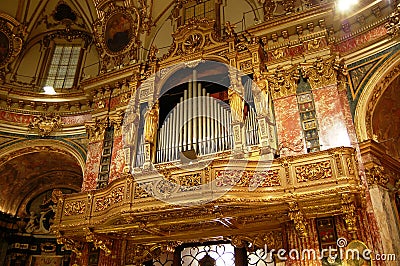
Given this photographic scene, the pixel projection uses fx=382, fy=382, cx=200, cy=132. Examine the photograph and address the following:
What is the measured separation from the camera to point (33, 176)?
1369 centimetres

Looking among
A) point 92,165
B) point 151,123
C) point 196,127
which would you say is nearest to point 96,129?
point 92,165

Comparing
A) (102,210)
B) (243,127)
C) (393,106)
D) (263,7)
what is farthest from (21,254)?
(393,106)

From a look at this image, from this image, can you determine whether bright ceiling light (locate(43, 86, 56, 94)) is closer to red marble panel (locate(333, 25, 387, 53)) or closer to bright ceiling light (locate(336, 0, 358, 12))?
red marble panel (locate(333, 25, 387, 53))

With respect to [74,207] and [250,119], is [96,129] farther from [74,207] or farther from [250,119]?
[250,119]

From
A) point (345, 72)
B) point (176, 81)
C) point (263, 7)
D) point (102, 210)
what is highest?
point (263, 7)

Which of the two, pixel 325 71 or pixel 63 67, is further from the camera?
pixel 63 67

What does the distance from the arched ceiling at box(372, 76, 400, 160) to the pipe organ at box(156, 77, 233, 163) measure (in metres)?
3.53

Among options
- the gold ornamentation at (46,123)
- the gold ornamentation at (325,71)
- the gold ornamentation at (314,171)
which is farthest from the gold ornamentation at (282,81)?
the gold ornamentation at (46,123)

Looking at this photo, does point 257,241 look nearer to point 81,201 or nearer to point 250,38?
point 81,201

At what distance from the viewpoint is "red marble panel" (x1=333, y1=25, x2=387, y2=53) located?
925 cm

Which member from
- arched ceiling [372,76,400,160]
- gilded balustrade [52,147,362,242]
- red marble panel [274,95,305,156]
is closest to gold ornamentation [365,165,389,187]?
arched ceiling [372,76,400,160]

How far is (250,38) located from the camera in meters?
10.4

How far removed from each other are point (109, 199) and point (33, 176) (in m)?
6.20

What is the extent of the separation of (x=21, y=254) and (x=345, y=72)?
11.5 meters
